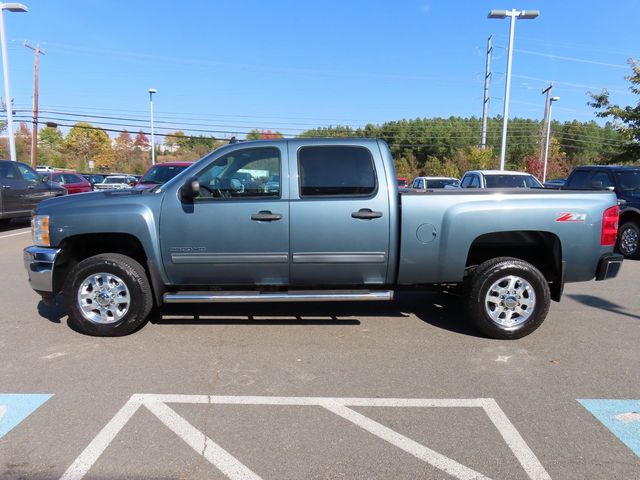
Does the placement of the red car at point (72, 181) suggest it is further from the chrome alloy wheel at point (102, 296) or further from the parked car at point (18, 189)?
the chrome alloy wheel at point (102, 296)

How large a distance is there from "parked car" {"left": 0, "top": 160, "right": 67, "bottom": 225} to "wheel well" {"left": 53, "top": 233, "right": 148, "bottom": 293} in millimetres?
9066

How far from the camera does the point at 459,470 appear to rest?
2.64 m

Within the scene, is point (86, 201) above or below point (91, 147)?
below

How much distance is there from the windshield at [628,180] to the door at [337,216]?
785 centimetres

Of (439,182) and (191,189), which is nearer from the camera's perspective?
(191,189)

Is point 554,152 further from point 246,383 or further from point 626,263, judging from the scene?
point 246,383

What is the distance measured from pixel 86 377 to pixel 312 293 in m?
2.12

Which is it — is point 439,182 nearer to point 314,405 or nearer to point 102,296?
point 102,296

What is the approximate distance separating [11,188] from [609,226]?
1346 centimetres

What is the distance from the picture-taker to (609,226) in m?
4.55

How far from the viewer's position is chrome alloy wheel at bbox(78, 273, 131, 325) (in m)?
4.61

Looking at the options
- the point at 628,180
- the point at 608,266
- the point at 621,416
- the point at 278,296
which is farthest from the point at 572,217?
the point at 628,180

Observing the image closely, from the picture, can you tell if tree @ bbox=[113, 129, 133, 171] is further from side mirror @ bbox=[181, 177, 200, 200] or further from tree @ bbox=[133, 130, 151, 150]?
side mirror @ bbox=[181, 177, 200, 200]

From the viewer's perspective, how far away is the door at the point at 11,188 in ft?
39.3
